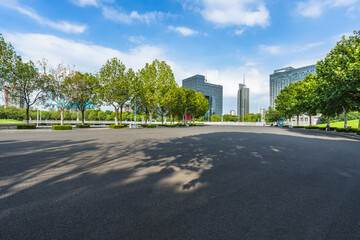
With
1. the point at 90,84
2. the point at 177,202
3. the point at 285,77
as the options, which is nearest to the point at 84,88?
the point at 90,84

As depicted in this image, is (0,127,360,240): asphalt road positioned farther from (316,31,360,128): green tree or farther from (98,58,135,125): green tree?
(98,58,135,125): green tree

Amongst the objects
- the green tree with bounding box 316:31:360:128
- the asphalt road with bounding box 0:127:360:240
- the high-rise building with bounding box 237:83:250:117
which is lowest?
the asphalt road with bounding box 0:127:360:240

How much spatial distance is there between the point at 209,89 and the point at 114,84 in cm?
14037

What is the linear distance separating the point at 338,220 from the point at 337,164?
5.00 metres

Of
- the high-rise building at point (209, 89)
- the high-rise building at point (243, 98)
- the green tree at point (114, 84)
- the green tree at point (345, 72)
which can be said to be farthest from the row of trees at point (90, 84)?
the high-rise building at point (243, 98)

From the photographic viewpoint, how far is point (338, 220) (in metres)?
2.72

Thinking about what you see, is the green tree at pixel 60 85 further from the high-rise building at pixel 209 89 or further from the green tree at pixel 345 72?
the high-rise building at pixel 209 89

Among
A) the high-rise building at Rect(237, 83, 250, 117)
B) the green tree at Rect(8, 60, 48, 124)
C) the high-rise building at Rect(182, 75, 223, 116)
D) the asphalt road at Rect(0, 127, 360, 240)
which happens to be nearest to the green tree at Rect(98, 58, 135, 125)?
the green tree at Rect(8, 60, 48, 124)

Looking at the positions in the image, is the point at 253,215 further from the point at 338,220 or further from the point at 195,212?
the point at 338,220

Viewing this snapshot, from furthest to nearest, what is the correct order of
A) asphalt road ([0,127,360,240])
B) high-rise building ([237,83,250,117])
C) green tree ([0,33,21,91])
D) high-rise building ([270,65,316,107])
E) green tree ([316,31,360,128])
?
high-rise building ([237,83,250,117]), high-rise building ([270,65,316,107]), green tree ([0,33,21,91]), green tree ([316,31,360,128]), asphalt road ([0,127,360,240])

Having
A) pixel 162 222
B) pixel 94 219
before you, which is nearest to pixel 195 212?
pixel 162 222

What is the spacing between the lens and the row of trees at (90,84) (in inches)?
1048

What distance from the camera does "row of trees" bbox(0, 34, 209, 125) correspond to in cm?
2662

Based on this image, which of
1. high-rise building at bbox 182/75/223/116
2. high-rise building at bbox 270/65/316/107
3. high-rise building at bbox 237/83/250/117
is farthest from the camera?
high-rise building at bbox 237/83/250/117
